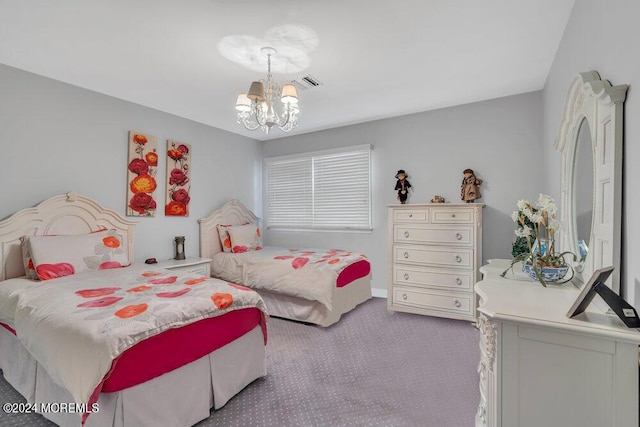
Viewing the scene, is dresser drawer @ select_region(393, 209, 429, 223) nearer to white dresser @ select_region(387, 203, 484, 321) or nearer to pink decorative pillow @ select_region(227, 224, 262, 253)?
white dresser @ select_region(387, 203, 484, 321)

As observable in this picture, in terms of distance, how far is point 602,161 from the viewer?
1.32m

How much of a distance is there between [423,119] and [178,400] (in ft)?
12.8

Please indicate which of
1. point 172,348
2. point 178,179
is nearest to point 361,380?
point 172,348

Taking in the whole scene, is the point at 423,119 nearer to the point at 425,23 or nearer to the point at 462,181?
the point at 462,181

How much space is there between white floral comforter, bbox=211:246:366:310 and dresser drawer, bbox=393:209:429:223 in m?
0.72

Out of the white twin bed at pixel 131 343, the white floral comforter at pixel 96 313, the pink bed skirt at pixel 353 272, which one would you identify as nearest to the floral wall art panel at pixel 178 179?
the white twin bed at pixel 131 343

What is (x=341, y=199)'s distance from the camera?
4652mm

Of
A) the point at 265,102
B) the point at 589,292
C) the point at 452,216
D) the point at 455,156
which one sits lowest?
the point at 589,292

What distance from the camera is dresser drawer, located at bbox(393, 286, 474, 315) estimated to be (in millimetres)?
3249

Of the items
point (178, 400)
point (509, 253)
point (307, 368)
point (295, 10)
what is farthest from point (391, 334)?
point (295, 10)

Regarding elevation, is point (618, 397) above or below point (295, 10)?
below

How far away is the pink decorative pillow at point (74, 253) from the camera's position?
8.17ft

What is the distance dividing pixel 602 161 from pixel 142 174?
13.5 ft

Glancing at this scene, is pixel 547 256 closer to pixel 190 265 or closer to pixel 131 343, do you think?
pixel 131 343
